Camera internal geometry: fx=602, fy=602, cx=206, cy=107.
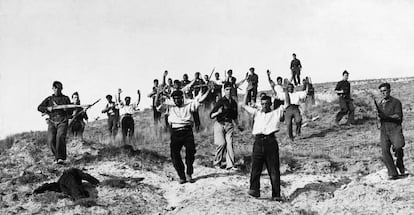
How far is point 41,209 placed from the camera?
9852 mm

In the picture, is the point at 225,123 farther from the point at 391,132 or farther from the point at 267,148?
the point at 391,132

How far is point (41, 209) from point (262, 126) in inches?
153

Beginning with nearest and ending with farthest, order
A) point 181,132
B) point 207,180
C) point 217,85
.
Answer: point 181,132, point 207,180, point 217,85

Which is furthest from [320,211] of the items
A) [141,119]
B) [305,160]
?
[141,119]

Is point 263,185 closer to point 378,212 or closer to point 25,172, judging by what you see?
point 378,212

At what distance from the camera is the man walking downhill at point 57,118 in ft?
41.4

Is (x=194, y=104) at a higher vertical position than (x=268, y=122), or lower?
higher

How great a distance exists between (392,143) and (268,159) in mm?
2314

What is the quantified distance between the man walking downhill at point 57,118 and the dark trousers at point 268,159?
4674 millimetres

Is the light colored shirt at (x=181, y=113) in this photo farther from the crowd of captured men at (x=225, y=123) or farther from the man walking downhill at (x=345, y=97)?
the man walking downhill at (x=345, y=97)

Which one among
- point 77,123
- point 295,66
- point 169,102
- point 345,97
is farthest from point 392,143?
point 295,66

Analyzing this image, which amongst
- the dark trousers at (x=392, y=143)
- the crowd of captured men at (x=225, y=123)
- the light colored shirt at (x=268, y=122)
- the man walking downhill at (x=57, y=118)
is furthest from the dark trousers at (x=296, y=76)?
the light colored shirt at (x=268, y=122)

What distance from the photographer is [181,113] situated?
1139 cm

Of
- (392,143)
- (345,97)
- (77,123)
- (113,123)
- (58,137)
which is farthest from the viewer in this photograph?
(345,97)
